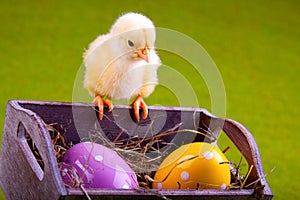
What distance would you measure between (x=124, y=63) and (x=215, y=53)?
125 cm

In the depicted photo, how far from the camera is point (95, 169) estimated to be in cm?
107

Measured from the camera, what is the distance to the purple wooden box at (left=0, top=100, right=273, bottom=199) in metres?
0.95

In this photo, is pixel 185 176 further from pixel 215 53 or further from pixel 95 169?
pixel 215 53

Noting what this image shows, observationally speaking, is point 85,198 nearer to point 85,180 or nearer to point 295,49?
point 85,180

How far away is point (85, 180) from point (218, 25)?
1.84 meters

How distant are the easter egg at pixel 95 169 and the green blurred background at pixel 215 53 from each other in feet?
1.77

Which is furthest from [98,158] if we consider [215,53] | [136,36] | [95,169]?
Answer: [215,53]

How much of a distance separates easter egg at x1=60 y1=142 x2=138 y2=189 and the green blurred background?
21.2 inches

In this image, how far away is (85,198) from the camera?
919 millimetres

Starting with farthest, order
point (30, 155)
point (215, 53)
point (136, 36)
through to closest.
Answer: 1. point (215, 53)
2. point (136, 36)
3. point (30, 155)

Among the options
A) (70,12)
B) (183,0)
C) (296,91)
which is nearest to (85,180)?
(296,91)

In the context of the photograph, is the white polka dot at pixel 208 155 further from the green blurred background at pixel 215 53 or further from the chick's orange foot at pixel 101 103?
the green blurred background at pixel 215 53

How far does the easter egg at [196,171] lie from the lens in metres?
1.09

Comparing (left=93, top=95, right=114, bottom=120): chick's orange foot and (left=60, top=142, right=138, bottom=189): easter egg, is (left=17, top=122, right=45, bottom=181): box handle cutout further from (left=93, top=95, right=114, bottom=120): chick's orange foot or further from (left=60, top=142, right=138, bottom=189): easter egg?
(left=93, top=95, right=114, bottom=120): chick's orange foot
